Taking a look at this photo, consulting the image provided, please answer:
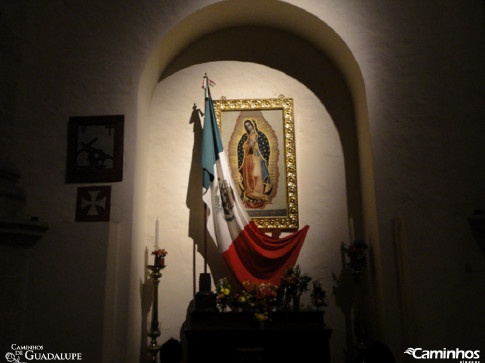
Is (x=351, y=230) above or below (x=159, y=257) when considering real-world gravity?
above

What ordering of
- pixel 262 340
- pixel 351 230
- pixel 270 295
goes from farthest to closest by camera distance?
pixel 351 230 < pixel 270 295 < pixel 262 340

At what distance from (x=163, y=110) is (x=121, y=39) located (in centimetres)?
93

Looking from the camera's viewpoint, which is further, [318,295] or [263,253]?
[263,253]

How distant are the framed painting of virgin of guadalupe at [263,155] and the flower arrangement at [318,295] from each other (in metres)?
0.73

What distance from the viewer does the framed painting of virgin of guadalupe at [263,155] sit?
451cm

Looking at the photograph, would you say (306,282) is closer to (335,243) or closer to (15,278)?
(335,243)

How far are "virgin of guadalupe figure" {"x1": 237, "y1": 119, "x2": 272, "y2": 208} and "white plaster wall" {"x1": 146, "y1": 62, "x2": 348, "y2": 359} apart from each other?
1.27 feet

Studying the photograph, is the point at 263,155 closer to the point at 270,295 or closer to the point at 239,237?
the point at 239,237

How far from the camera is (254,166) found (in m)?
4.61

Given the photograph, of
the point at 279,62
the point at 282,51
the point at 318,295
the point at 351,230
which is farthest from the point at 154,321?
the point at 282,51

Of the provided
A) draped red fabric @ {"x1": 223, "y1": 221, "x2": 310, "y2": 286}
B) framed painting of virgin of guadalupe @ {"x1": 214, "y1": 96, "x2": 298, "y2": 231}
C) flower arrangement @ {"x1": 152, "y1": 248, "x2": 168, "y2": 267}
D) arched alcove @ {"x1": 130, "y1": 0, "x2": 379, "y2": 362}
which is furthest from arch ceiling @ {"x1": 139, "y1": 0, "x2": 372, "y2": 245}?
flower arrangement @ {"x1": 152, "y1": 248, "x2": 168, "y2": 267}

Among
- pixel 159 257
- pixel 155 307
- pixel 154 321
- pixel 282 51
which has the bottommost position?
pixel 154 321

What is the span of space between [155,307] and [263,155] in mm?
2045

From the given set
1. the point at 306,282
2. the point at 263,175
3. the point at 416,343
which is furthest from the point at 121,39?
the point at 416,343
